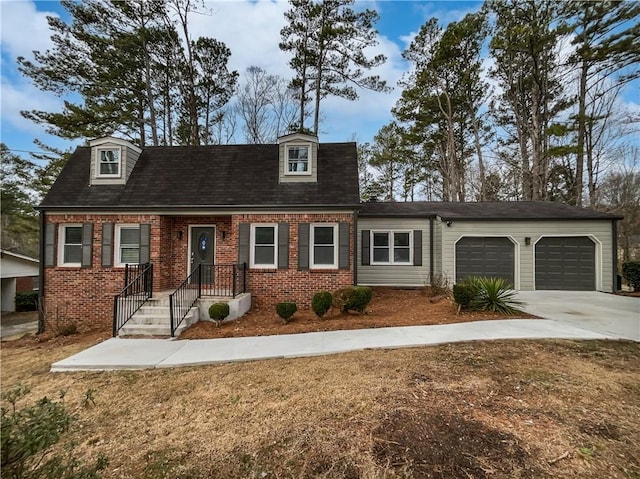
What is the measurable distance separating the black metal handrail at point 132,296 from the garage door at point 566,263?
43.4ft

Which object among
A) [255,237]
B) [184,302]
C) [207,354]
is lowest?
[207,354]

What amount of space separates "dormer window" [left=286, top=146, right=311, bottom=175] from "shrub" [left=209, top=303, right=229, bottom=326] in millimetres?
5034

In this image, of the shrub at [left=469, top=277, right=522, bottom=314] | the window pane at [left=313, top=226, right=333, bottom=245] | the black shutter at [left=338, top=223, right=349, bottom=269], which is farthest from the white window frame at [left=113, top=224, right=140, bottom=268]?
the shrub at [left=469, top=277, right=522, bottom=314]

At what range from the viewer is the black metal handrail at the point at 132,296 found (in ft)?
23.0

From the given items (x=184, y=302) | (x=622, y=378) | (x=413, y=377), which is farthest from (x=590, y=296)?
(x=184, y=302)

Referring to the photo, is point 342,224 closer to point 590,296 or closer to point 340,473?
point 340,473

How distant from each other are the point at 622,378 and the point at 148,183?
1220 centimetres

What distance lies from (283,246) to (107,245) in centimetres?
547

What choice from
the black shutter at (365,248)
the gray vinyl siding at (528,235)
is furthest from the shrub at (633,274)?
the black shutter at (365,248)

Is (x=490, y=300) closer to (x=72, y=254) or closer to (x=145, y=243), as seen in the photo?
(x=145, y=243)

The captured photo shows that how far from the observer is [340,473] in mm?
2381

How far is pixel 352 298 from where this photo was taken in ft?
24.4

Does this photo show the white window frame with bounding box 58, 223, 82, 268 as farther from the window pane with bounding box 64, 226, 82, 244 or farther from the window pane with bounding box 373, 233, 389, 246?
the window pane with bounding box 373, 233, 389, 246

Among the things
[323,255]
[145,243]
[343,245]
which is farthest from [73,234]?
[343,245]
